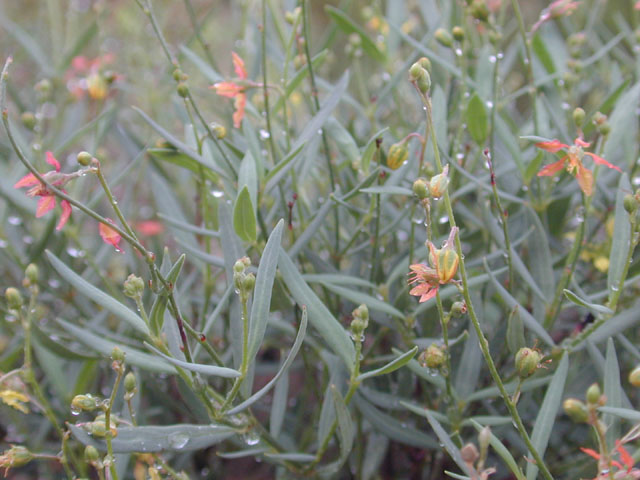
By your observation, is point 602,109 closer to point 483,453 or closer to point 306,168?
point 306,168

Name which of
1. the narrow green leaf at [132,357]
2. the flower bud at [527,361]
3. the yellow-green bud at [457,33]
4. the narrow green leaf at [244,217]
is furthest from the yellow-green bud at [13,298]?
the yellow-green bud at [457,33]

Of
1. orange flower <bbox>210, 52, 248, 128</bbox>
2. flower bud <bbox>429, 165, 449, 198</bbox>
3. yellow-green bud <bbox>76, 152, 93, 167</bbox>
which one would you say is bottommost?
flower bud <bbox>429, 165, 449, 198</bbox>

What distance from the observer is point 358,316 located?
28.9 inches

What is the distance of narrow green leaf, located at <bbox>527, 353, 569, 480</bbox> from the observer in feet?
2.40

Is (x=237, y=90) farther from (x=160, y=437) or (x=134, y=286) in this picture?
(x=160, y=437)

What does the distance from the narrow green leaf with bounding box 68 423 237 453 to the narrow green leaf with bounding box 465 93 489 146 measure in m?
0.54

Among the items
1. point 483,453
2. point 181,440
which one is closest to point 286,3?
point 181,440

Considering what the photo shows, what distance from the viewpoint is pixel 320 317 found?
79cm

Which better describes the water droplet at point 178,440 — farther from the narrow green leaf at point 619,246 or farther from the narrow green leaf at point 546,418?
the narrow green leaf at point 619,246

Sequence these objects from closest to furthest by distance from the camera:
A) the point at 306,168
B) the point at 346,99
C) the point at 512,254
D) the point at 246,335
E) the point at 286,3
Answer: the point at 246,335 < the point at 512,254 < the point at 306,168 < the point at 346,99 < the point at 286,3

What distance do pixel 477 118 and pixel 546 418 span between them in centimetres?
43

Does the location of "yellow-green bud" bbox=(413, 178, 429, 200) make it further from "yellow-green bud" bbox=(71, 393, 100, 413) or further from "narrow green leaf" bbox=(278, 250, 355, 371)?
"yellow-green bud" bbox=(71, 393, 100, 413)

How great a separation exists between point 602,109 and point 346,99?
1.34 ft

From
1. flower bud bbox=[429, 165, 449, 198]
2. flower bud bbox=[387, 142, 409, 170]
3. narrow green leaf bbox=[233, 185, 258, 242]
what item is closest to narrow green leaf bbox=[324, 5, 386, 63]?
flower bud bbox=[387, 142, 409, 170]
